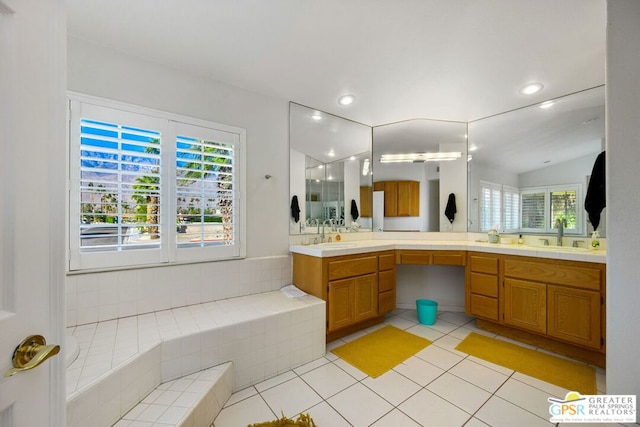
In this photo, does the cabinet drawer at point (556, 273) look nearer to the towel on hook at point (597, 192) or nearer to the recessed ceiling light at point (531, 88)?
the towel on hook at point (597, 192)

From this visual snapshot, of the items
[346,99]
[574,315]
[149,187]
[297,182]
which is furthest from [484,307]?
[149,187]

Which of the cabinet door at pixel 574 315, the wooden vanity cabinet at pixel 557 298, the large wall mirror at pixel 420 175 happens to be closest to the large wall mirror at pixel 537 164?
the large wall mirror at pixel 420 175

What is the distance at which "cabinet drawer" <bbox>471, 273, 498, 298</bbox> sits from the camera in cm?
251

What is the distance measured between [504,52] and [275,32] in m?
1.66

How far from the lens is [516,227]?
9.21 ft

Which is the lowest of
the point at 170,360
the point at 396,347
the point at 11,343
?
the point at 396,347

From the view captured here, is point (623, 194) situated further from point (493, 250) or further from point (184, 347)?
point (184, 347)

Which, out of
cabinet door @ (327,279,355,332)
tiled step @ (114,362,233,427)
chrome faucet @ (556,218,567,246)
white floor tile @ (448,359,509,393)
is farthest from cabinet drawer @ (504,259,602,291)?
tiled step @ (114,362,233,427)

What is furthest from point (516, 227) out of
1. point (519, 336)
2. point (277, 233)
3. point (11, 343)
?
point (11, 343)

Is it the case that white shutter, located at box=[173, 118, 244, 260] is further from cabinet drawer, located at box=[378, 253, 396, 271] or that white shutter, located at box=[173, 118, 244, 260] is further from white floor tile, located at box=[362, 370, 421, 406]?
white floor tile, located at box=[362, 370, 421, 406]

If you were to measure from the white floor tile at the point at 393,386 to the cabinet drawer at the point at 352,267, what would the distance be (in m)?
0.83

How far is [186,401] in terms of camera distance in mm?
1348

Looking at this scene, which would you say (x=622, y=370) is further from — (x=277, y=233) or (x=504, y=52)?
(x=277, y=233)

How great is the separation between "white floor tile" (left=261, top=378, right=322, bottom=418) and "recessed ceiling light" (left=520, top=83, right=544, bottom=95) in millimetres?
3131
